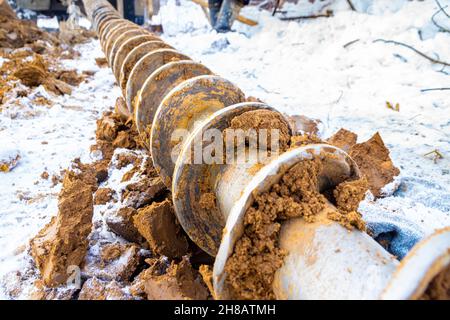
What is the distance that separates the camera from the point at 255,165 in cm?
136

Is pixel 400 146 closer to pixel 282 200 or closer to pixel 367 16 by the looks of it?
pixel 282 200

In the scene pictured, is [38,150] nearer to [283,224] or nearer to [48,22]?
[283,224]

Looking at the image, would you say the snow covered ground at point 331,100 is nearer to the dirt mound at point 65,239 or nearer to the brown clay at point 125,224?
the dirt mound at point 65,239

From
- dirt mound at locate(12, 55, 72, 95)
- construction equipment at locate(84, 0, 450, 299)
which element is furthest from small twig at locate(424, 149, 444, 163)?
dirt mound at locate(12, 55, 72, 95)

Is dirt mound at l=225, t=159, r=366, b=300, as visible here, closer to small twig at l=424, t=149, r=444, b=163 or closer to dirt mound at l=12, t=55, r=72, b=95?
small twig at l=424, t=149, r=444, b=163

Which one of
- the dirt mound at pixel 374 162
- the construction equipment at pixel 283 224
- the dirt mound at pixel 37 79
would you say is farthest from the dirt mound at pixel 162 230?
the dirt mound at pixel 37 79

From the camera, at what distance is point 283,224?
1148mm

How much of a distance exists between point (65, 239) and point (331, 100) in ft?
10.2

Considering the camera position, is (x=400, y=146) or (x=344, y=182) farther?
(x=400, y=146)

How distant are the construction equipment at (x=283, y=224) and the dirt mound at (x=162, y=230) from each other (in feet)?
0.66

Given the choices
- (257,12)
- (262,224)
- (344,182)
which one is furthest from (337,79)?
(262,224)

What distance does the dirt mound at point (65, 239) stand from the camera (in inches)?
63.6

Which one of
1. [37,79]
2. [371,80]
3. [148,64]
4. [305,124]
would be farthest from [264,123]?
[37,79]

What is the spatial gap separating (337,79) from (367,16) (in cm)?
147
